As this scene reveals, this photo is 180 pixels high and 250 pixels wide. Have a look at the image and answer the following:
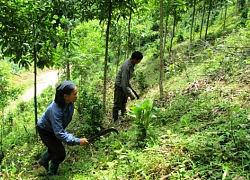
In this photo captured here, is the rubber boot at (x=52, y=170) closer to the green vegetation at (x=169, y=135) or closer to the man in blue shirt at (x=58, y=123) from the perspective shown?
the man in blue shirt at (x=58, y=123)

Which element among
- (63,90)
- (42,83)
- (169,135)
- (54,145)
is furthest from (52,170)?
(42,83)

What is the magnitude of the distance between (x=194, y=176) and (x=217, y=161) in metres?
0.37

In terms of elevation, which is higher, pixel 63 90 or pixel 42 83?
pixel 63 90

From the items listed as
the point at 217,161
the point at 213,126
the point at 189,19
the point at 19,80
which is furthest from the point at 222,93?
the point at 19,80

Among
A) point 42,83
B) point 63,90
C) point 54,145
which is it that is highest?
point 63,90

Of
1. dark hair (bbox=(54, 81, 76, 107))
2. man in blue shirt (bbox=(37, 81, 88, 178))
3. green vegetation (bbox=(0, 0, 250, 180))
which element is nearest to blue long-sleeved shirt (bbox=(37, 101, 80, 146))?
man in blue shirt (bbox=(37, 81, 88, 178))

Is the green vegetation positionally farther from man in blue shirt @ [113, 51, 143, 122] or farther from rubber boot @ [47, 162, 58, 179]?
man in blue shirt @ [113, 51, 143, 122]

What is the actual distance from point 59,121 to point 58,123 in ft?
0.12

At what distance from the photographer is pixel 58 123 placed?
11.4 feet

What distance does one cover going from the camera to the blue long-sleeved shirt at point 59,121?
11.3 feet

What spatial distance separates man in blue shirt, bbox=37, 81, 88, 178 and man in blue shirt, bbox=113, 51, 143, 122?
187 centimetres

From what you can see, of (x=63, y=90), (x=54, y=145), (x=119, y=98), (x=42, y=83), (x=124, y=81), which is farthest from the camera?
(x=42, y=83)

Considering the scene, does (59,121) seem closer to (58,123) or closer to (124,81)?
(58,123)

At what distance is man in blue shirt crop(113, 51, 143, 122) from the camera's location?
527cm
